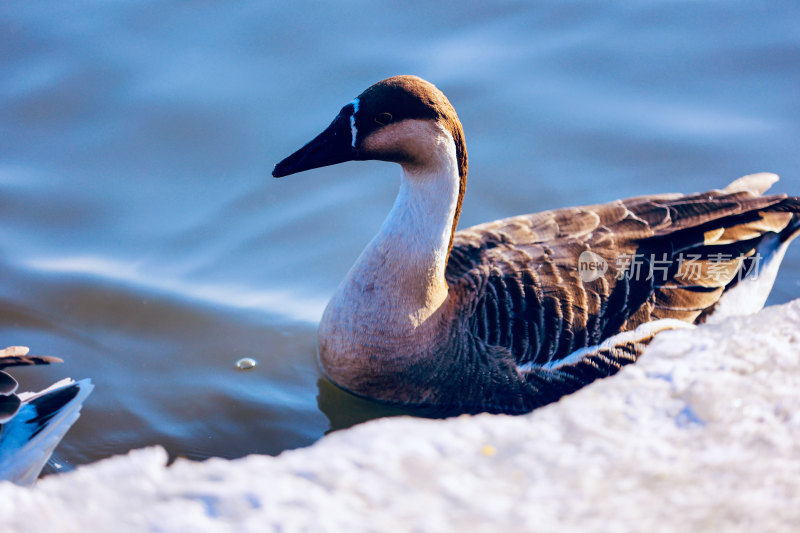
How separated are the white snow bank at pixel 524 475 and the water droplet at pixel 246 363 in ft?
9.85

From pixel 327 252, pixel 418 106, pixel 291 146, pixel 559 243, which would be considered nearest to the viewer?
pixel 418 106

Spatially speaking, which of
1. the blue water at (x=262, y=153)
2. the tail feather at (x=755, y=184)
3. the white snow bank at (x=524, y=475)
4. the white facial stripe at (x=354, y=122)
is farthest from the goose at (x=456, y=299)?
the white snow bank at (x=524, y=475)

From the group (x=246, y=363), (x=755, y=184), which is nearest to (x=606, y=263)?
(x=755, y=184)

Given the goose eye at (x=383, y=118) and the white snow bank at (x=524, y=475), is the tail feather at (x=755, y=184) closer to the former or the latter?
the goose eye at (x=383, y=118)

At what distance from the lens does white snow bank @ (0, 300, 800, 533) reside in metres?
1.75

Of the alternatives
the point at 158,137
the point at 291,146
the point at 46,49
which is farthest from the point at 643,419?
the point at 46,49

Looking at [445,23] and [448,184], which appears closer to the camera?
[448,184]

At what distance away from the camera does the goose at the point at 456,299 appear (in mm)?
4379

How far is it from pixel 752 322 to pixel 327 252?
12.7 feet

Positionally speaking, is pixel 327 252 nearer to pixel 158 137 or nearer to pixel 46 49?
pixel 158 137

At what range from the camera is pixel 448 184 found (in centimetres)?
445

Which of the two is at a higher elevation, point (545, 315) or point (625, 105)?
point (625, 105)

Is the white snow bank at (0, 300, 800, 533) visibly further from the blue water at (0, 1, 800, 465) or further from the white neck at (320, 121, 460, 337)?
the blue water at (0, 1, 800, 465)

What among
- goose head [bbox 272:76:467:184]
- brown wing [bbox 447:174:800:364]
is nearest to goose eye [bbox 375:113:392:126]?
goose head [bbox 272:76:467:184]
